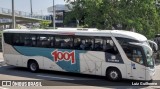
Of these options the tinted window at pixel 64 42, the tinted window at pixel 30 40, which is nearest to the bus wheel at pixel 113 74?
the tinted window at pixel 64 42

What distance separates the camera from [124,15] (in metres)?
22.7

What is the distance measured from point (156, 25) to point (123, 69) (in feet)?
38.0

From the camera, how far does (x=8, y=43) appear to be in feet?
58.1

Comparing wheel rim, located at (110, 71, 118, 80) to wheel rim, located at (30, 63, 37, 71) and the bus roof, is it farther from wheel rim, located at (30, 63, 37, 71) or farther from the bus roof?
wheel rim, located at (30, 63, 37, 71)

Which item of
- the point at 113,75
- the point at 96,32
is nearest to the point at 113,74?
the point at 113,75

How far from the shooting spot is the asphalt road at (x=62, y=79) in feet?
41.7

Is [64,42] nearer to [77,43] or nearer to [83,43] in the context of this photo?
[77,43]

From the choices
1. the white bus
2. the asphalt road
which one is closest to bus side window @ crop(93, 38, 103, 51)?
the white bus

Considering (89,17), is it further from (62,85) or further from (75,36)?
(62,85)

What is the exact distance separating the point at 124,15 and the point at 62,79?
10.1 meters

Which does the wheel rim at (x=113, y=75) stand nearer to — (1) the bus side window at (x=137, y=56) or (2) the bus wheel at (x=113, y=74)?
(2) the bus wheel at (x=113, y=74)

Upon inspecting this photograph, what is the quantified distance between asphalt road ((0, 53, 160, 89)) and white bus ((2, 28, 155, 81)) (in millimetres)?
370

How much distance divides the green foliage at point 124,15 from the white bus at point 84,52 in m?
7.81

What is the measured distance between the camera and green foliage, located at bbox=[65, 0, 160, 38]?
74.5ft
